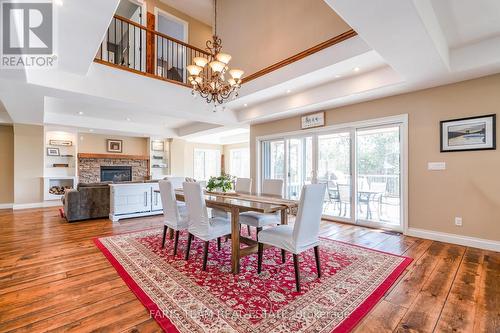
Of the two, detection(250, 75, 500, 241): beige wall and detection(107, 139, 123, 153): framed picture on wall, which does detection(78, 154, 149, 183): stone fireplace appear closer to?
detection(107, 139, 123, 153): framed picture on wall

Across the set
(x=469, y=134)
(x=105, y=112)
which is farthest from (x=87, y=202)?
(x=469, y=134)

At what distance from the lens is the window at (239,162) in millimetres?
10797

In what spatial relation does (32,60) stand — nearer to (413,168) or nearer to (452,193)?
(413,168)

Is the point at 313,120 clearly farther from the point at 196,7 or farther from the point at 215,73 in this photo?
the point at 196,7

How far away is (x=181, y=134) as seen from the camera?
8883 millimetres

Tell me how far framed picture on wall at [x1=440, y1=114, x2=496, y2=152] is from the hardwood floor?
57.8 inches

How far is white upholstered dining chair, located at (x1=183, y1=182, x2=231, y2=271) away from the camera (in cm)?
264

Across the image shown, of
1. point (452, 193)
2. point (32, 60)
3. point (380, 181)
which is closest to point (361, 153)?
point (380, 181)

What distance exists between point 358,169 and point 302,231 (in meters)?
3.07

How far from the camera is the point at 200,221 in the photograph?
2.72m

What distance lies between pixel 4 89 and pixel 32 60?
3.62 ft

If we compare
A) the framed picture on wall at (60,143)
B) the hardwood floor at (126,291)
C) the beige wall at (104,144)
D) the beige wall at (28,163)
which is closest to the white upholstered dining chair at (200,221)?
the hardwood floor at (126,291)

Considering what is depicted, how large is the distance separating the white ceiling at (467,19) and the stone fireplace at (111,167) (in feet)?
29.2

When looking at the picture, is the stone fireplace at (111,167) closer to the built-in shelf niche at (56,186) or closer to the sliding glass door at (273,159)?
the built-in shelf niche at (56,186)
